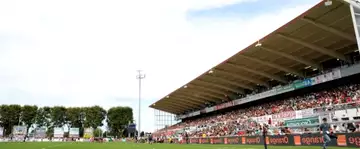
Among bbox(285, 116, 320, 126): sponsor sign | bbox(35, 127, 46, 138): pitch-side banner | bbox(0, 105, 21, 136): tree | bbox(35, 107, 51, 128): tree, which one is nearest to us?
bbox(285, 116, 320, 126): sponsor sign

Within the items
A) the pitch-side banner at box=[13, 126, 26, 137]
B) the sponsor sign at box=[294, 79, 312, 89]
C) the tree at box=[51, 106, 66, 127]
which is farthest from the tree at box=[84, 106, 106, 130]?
the sponsor sign at box=[294, 79, 312, 89]

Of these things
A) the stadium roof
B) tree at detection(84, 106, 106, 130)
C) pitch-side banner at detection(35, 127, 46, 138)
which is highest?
the stadium roof

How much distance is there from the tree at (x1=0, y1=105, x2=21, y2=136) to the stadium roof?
1972 inches

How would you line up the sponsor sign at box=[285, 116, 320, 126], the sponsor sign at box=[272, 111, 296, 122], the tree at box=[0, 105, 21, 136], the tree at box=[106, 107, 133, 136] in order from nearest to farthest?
the sponsor sign at box=[285, 116, 320, 126] < the sponsor sign at box=[272, 111, 296, 122] < the tree at box=[0, 105, 21, 136] < the tree at box=[106, 107, 133, 136]

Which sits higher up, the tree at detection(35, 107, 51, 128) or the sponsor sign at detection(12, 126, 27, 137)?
the tree at detection(35, 107, 51, 128)

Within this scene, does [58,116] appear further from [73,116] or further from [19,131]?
[19,131]

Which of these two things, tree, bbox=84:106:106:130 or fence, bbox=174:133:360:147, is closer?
fence, bbox=174:133:360:147

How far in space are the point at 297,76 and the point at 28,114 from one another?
68.8 metres

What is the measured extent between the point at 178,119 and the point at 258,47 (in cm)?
5601

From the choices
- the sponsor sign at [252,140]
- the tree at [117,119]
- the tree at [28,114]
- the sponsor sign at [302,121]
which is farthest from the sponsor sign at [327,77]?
the tree at [28,114]

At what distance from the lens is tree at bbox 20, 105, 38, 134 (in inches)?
3078

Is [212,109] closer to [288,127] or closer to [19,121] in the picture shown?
[288,127]

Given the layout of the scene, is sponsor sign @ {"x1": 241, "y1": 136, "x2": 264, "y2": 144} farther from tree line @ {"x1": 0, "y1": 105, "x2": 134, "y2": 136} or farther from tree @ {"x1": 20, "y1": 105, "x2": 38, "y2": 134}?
tree @ {"x1": 20, "y1": 105, "x2": 38, "y2": 134}

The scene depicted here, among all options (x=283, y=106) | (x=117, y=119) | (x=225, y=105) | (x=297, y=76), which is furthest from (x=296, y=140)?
(x=117, y=119)
